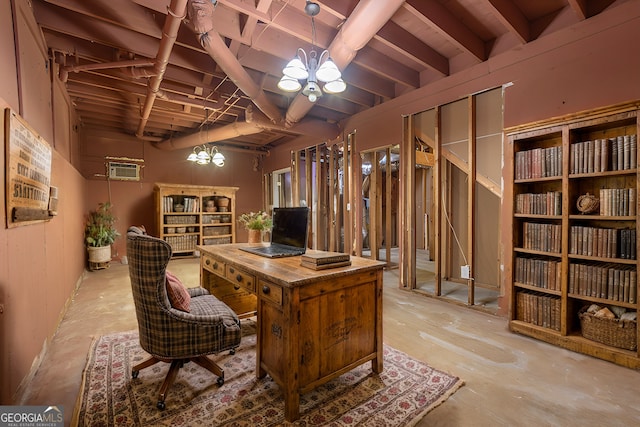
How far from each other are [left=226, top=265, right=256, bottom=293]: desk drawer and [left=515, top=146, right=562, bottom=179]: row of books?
99.7 inches

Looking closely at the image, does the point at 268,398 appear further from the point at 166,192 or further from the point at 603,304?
the point at 166,192

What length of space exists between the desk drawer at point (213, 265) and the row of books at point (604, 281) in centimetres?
283

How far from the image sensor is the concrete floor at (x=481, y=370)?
5.30 ft

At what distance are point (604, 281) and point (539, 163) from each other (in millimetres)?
1044

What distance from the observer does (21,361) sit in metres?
1.80

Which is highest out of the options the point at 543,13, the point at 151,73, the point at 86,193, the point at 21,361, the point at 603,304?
the point at 543,13

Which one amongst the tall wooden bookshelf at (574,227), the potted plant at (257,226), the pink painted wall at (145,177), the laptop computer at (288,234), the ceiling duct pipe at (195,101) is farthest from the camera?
the pink painted wall at (145,177)

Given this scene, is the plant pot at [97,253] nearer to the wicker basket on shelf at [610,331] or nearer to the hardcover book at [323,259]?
the hardcover book at [323,259]

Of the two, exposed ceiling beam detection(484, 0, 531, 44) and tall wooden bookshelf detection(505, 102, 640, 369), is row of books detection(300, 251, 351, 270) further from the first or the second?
exposed ceiling beam detection(484, 0, 531, 44)

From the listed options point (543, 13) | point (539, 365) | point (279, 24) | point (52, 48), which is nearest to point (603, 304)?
point (539, 365)

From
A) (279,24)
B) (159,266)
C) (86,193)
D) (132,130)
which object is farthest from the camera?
(132,130)

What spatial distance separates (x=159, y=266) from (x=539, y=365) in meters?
2.67

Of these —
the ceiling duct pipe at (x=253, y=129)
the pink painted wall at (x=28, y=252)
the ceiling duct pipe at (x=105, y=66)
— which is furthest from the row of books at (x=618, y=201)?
the ceiling duct pipe at (x=105, y=66)

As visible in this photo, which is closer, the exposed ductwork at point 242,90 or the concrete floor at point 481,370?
the concrete floor at point 481,370
